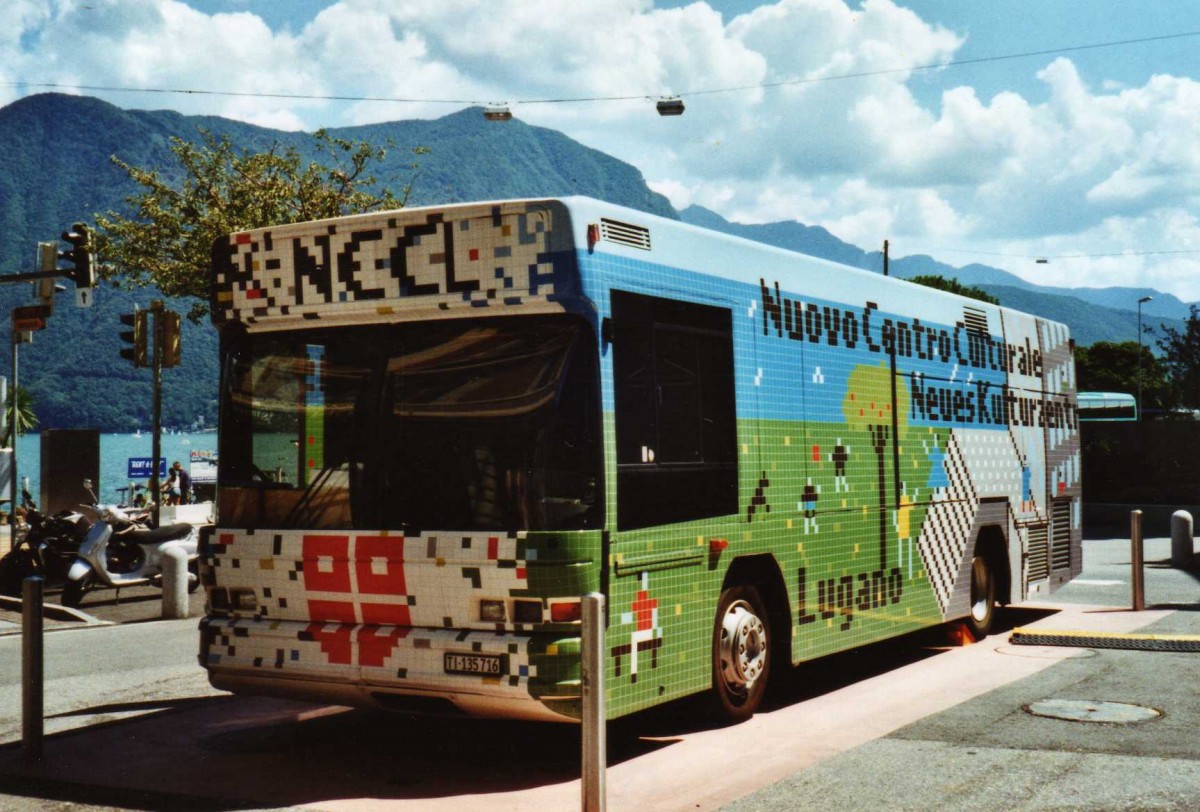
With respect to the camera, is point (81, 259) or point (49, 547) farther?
point (81, 259)

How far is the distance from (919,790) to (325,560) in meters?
3.34

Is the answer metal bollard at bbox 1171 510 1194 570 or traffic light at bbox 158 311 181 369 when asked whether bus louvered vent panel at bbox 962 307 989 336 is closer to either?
metal bollard at bbox 1171 510 1194 570

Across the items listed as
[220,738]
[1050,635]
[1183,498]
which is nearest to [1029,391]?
[1050,635]

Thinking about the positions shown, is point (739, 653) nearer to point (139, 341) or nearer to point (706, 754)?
point (706, 754)

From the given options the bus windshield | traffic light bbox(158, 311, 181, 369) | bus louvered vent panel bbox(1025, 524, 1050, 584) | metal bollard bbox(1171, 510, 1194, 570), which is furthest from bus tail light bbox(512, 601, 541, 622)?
metal bollard bbox(1171, 510, 1194, 570)

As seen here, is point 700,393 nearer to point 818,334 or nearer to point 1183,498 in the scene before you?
point 818,334

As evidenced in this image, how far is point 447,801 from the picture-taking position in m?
6.63

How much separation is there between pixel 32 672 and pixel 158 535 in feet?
32.3

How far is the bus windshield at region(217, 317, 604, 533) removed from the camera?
6.88 metres

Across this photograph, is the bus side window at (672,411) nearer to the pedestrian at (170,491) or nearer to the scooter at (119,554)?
the scooter at (119,554)

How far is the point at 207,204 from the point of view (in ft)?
105

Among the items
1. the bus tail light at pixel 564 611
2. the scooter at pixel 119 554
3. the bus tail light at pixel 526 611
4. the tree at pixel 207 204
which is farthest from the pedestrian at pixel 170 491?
the bus tail light at pixel 564 611

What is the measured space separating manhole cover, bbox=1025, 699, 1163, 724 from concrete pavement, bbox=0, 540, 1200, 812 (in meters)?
0.14

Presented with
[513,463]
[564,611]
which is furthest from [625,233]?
[564,611]
